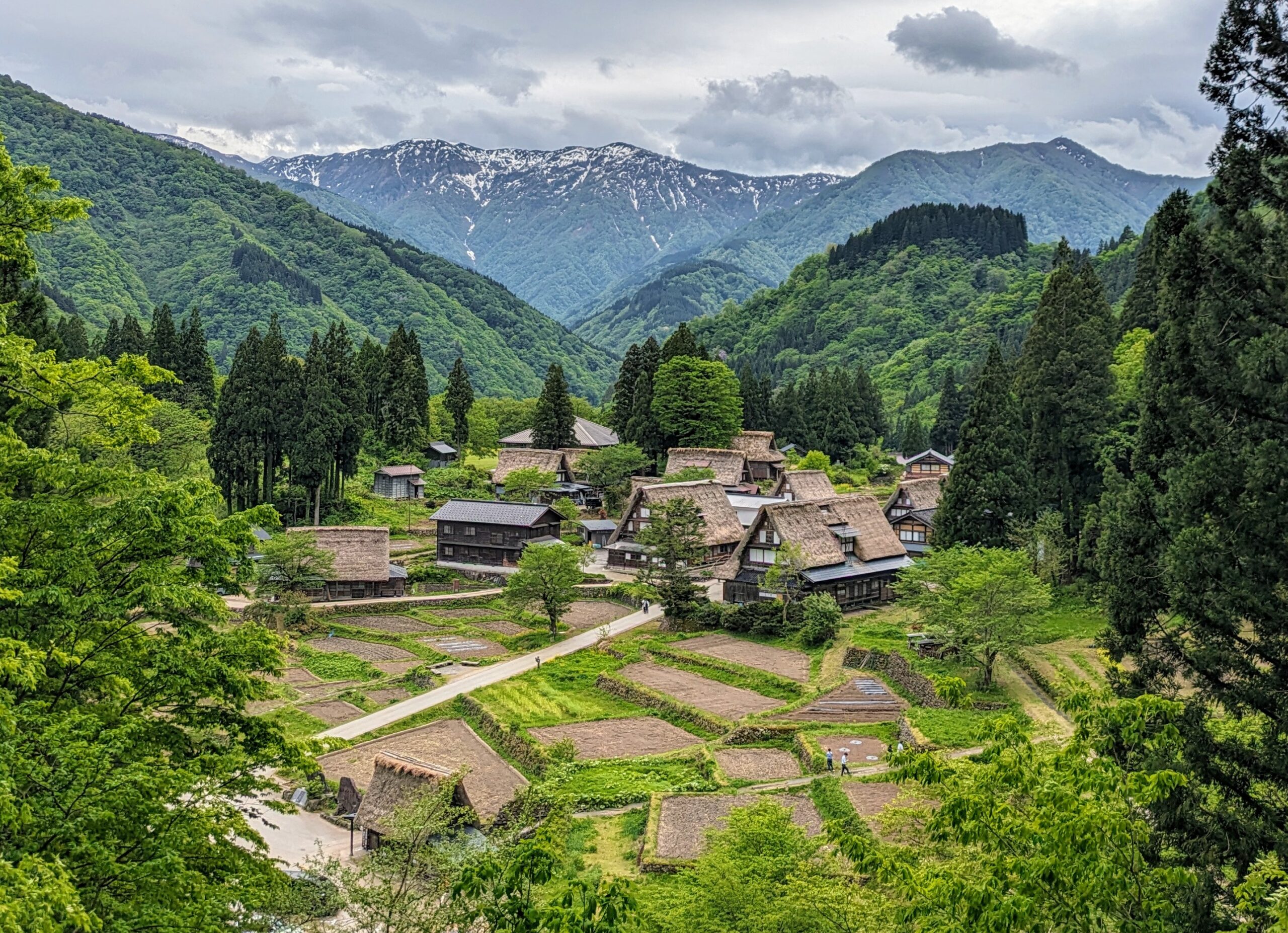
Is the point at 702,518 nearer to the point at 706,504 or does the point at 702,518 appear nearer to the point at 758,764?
the point at 706,504

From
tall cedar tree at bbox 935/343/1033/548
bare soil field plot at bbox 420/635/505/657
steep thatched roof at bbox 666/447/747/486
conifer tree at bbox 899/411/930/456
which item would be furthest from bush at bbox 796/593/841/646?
conifer tree at bbox 899/411/930/456

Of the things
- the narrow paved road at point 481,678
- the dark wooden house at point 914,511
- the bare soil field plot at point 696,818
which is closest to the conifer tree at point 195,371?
the narrow paved road at point 481,678

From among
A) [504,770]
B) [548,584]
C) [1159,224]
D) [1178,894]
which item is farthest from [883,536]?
[1178,894]

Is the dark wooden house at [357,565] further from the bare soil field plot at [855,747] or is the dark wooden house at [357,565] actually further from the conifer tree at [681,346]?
the conifer tree at [681,346]

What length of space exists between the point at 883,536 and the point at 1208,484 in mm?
35631

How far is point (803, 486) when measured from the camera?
57156 mm

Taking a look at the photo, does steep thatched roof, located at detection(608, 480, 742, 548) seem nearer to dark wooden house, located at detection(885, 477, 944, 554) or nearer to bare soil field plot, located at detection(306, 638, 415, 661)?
dark wooden house, located at detection(885, 477, 944, 554)

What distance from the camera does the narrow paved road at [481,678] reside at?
32125 millimetres

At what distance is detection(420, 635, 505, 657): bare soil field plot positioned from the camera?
40.1 metres

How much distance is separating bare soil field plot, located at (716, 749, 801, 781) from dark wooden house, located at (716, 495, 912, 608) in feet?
49.8

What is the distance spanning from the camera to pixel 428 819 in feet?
54.0

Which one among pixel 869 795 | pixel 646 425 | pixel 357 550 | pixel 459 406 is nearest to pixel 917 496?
pixel 646 425

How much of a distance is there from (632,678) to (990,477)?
56.3 feet

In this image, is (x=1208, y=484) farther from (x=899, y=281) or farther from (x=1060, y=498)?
(x=899, y=281)
